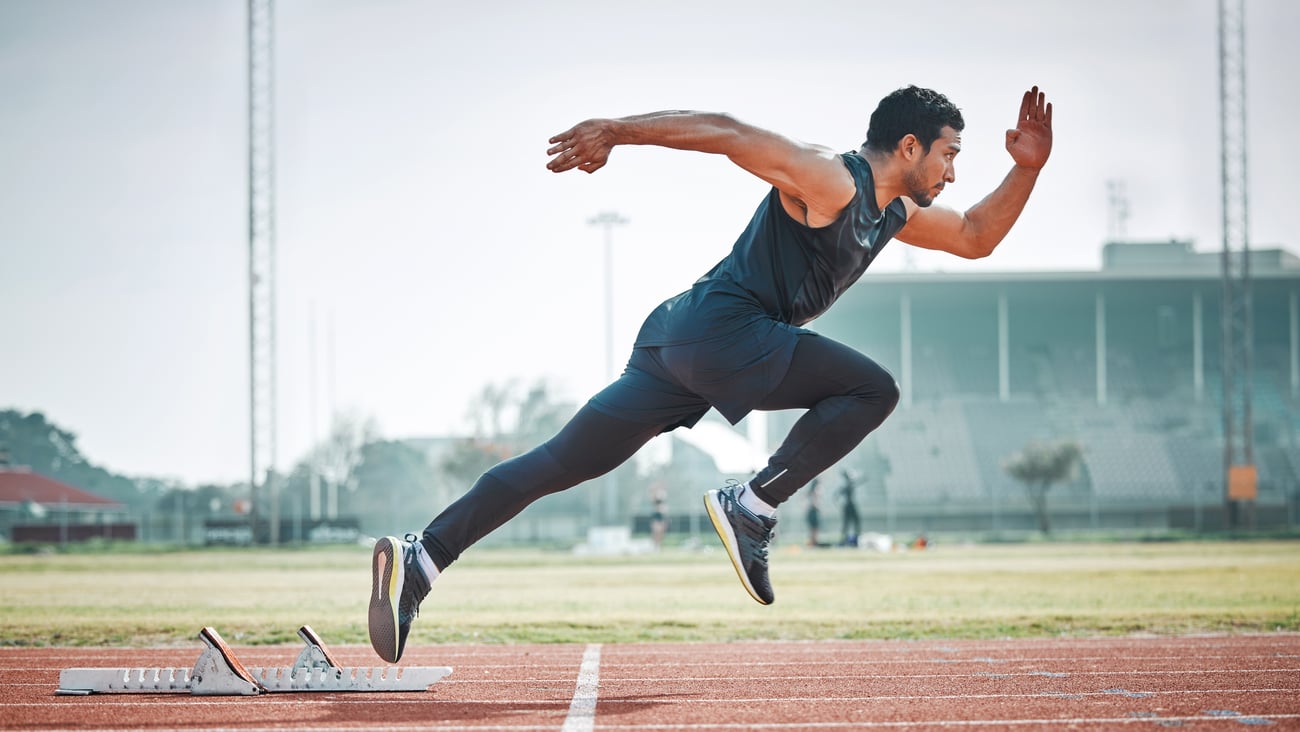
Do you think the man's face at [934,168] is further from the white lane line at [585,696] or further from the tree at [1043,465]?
the tree at [1043,465]

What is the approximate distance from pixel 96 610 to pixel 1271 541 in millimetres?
31858

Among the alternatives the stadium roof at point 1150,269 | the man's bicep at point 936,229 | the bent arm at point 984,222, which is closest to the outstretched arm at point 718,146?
the man's bicep at point 936,229

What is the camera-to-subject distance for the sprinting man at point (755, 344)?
4684 millimetres

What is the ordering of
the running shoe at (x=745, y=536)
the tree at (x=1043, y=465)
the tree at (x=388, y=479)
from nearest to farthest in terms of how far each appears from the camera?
the running shoe at (x=745, y=536), the tree at (x=1043, y=465), the tree at (x=388, y=479)

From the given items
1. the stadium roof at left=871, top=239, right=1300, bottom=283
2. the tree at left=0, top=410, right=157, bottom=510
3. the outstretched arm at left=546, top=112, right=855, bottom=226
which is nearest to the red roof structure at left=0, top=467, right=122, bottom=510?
the tree at left=0, top=410, right=157, bottom=510

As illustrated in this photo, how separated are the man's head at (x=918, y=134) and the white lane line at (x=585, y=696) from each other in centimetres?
228

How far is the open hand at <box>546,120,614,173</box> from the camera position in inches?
183

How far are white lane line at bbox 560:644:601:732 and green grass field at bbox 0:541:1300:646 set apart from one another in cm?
215

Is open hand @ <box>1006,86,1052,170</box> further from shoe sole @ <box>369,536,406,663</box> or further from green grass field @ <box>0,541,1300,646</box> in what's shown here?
green grass field @ <box>0,541,1300,646</box>

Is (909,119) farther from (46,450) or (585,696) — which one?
(46,450)

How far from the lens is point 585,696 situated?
17.9 ft

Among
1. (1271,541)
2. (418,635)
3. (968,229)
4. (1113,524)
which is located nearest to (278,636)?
(418,635)

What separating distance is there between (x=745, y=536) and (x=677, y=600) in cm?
924

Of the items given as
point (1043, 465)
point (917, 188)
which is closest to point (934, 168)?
point (917, 188)
